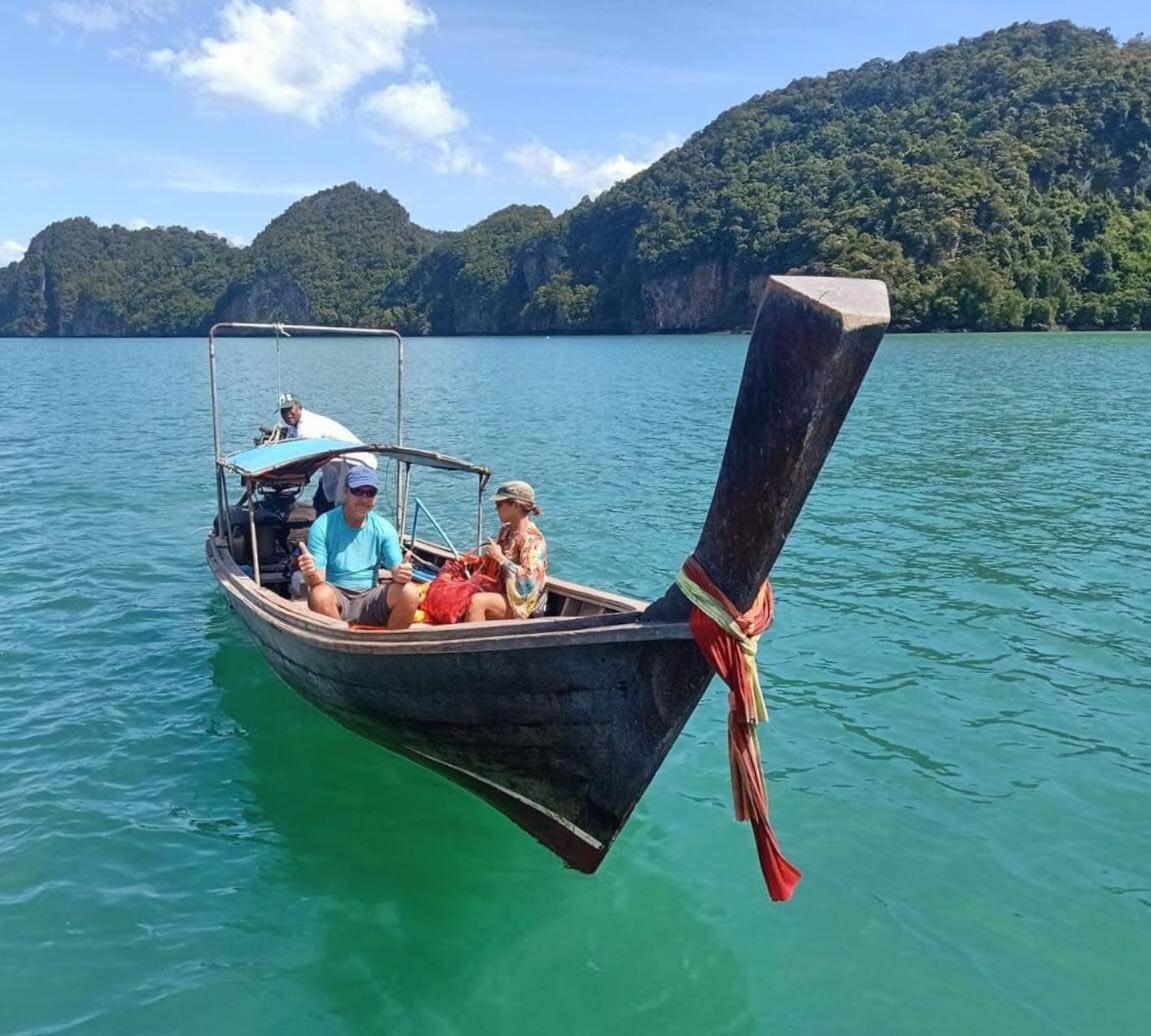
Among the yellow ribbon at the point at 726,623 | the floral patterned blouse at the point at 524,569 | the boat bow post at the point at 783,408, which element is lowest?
the floral patterned blouse at the point at 524,569

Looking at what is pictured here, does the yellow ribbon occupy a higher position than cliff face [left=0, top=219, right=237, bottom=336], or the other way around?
cliff face [left=0, top=219, right=237, bottom=336]

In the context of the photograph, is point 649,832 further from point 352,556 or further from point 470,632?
point 352,556

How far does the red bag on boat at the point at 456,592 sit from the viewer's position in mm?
6461

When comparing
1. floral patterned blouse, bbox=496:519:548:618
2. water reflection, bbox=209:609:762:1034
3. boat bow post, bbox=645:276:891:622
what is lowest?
water reflection, bbox=209:609:762:1034

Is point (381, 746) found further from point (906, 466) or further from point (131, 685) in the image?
point (906, 466)

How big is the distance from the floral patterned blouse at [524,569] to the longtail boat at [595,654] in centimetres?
45

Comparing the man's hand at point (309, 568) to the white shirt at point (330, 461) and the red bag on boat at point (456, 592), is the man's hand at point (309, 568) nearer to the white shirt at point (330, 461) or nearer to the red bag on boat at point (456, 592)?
the red bag on boat at point (456, 592)

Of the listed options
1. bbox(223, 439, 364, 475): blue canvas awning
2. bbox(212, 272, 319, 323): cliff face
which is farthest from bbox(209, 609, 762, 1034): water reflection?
bbox(212, 272, 319, 323): cliff face

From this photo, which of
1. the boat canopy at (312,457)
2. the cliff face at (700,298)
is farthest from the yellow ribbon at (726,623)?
the cliff face at (700,298)

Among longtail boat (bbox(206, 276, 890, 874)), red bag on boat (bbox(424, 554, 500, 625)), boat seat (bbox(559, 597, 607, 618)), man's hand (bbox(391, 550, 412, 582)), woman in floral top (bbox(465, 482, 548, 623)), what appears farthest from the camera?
boat seat (bbox(559, 597, 607, 618))

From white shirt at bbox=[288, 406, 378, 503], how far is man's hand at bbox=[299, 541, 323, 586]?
1521 millimetres

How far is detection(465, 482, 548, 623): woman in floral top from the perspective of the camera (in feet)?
20.7

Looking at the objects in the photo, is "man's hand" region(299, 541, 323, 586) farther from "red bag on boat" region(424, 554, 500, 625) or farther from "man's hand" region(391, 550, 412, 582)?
"man's hand" region(391, 550, 412, 582)

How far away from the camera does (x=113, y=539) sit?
48.4ft
